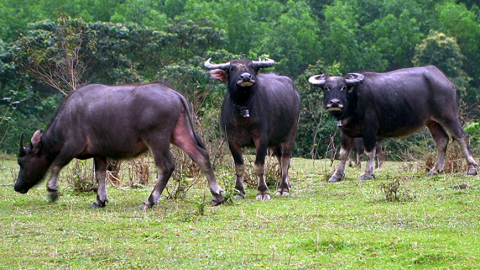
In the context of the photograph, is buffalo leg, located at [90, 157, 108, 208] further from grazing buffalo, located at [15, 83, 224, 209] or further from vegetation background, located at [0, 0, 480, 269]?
vegetation background, located at [0, 0, 480, 269]

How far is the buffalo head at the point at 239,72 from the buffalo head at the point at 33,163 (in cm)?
268

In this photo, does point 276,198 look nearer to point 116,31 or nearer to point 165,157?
point 165,157

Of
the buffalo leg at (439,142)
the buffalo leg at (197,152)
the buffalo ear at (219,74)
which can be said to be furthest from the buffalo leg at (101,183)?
the buffalo leg at (439,142)

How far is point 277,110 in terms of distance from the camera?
37.6 feet

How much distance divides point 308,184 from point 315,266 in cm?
717

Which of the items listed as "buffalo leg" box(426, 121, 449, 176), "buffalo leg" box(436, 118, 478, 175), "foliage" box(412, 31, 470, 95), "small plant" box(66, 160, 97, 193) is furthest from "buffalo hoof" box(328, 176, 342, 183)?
"foliage" box(412, 31, 470, 95)

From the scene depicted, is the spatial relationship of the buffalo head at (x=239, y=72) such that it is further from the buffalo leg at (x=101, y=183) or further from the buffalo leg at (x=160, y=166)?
the buffalo leg at (x=101, y=183)

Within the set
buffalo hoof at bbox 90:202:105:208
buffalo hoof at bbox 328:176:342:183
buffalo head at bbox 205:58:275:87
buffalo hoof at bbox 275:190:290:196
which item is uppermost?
buffalo head at bbox 205:58:275:87

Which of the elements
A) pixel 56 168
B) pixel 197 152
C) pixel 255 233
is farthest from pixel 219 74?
pixel 255 233

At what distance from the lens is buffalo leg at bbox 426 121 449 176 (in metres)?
13.8

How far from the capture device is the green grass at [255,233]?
6.43 metres

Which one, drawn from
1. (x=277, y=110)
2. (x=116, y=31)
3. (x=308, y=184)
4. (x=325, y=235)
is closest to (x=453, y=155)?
(x=308, y=184)

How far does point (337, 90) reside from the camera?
13.4 m

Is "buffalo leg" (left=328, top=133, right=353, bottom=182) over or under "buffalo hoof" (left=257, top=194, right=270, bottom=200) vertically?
under
